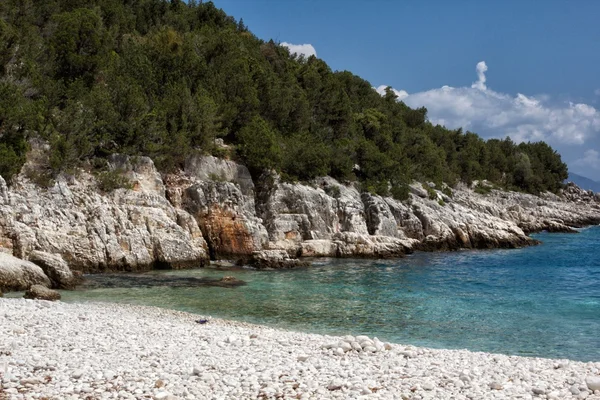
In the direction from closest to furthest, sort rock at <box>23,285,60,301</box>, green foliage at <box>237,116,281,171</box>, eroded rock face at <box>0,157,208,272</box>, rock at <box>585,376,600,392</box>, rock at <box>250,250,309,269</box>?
rock at <box>585,376,600,392</box>
rock at <box>23,285,60,301</box>
eroded rock face at <box>0,157,208,272</box>
rock at <box>250,250,309,269</box>
green foliage at <box>237,116,281,171</box>

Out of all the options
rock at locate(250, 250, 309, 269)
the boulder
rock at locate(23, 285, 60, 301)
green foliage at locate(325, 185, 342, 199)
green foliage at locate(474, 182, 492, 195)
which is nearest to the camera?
rock at locate(23, 285, 60, 301)

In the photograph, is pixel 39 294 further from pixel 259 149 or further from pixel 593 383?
pixel 259 149

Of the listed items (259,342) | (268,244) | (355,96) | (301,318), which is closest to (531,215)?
(355,96)

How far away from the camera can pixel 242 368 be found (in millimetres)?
9562

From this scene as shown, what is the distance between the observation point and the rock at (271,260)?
32312mm

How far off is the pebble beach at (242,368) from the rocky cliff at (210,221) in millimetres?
12998

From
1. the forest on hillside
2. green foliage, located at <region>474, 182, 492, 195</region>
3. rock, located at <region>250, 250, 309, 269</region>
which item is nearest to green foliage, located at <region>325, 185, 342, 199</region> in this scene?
the forest on hillside

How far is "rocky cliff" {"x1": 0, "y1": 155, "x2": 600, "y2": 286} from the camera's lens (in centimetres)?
2612

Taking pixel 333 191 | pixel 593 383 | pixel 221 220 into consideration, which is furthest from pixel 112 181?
pixel 593 383

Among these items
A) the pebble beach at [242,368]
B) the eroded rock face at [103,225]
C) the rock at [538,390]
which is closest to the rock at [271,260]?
the eroded rock face at [103,225]

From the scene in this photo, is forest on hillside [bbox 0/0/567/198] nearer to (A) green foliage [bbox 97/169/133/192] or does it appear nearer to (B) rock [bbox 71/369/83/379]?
(A) green foliage [bbox 97/169/133/192]

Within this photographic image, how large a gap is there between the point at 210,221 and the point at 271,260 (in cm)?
535

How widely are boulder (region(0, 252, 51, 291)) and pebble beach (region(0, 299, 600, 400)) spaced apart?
7.59 m

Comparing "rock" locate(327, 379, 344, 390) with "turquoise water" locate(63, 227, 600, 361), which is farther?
"turquoise water" locate(63, 227, 600, 361)
